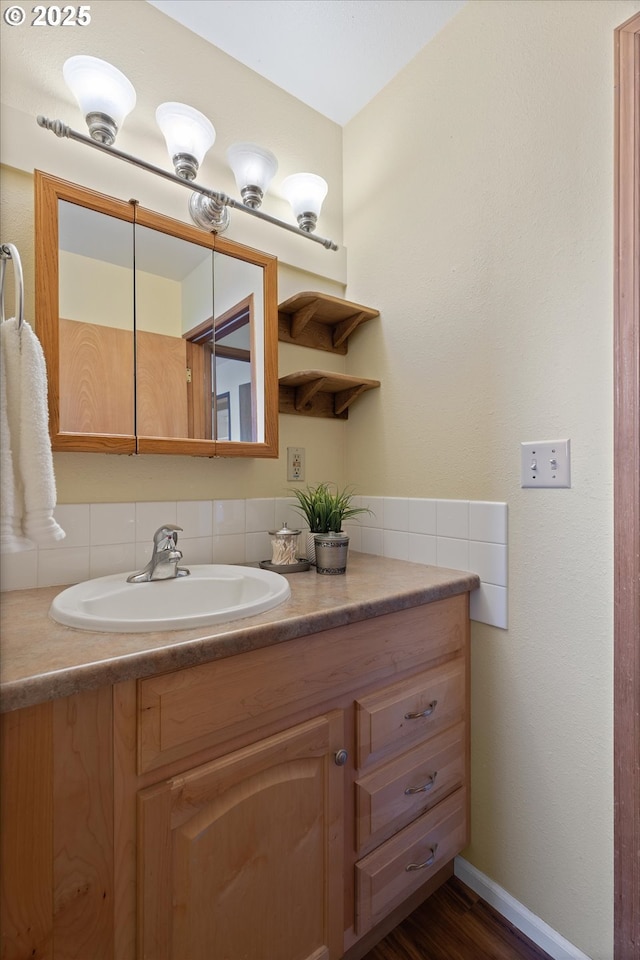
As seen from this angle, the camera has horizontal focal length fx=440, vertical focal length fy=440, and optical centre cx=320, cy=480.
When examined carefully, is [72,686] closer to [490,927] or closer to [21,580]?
[21,580]

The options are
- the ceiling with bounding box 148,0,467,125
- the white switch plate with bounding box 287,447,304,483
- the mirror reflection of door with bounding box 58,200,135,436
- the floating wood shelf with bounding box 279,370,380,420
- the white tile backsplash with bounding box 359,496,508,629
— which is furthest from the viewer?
the white switch plate with bounding box 287,447,304,483

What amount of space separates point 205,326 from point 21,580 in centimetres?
80

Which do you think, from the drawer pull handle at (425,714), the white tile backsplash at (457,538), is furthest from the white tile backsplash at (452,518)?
the drawer pull handle at (425,714)

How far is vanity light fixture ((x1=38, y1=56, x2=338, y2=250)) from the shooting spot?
40.4 inches

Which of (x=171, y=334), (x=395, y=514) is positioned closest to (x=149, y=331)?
(x=171, y=334)

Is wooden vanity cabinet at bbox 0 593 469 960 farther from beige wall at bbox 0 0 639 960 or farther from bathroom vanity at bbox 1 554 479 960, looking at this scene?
beige wall at bbox 0 0 639 960

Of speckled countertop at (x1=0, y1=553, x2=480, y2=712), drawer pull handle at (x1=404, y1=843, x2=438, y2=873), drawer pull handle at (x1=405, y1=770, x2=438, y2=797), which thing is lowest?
drawer pull handle at (x1=404, y1=843, x2=438, y2=873)

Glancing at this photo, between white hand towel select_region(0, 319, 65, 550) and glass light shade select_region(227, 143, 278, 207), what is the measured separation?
0.89 m

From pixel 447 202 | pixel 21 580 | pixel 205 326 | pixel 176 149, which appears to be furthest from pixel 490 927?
pixel 176 149

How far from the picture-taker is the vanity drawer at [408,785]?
37.0 inches

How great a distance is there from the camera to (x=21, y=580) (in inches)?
39.8

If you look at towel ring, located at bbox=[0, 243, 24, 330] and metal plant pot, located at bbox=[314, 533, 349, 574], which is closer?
towel ring, located at bbox=[0, 243, 24, 330]

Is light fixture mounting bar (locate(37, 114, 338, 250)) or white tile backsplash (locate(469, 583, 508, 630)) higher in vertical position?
light fixture mounting bar (locate(37, 114, 338, 250))

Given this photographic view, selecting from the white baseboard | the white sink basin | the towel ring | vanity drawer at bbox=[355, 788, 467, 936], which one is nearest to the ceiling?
the towel ring
